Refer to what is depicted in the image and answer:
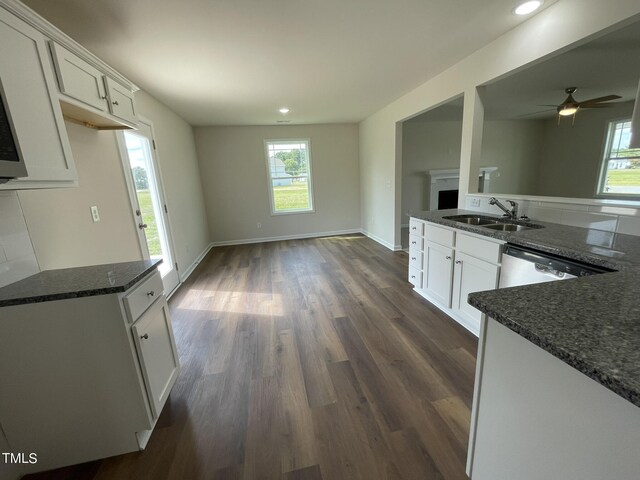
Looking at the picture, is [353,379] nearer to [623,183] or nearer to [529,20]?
[529,20]

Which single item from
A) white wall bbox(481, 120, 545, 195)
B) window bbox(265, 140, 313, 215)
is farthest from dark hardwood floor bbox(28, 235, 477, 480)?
white wall bbox(481, 120, 545, 195)

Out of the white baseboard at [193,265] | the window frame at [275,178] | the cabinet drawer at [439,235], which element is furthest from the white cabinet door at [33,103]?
the window frame at [275,178]

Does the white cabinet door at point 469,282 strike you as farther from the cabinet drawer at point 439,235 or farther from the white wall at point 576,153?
the white wall at point 576,153

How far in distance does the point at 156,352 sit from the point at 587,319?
1927 millimetres

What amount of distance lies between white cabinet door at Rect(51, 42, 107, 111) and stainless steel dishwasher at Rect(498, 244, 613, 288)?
2.85 meters

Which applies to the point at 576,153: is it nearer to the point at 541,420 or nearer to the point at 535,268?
the point at 535,268

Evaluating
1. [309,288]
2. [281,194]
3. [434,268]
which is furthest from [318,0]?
[281,194]

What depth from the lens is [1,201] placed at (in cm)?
136

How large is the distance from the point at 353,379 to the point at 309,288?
1.60 meters

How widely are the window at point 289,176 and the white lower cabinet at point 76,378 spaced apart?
4630mm

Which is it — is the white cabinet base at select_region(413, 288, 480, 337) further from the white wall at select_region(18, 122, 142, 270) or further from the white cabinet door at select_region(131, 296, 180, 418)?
the white wall at select_region(18, 122, 142, 270)

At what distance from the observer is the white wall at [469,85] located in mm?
1759

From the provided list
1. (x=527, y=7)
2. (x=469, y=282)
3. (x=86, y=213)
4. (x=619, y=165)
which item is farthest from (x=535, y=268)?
(x=619, y=165)

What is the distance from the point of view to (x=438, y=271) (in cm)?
265
